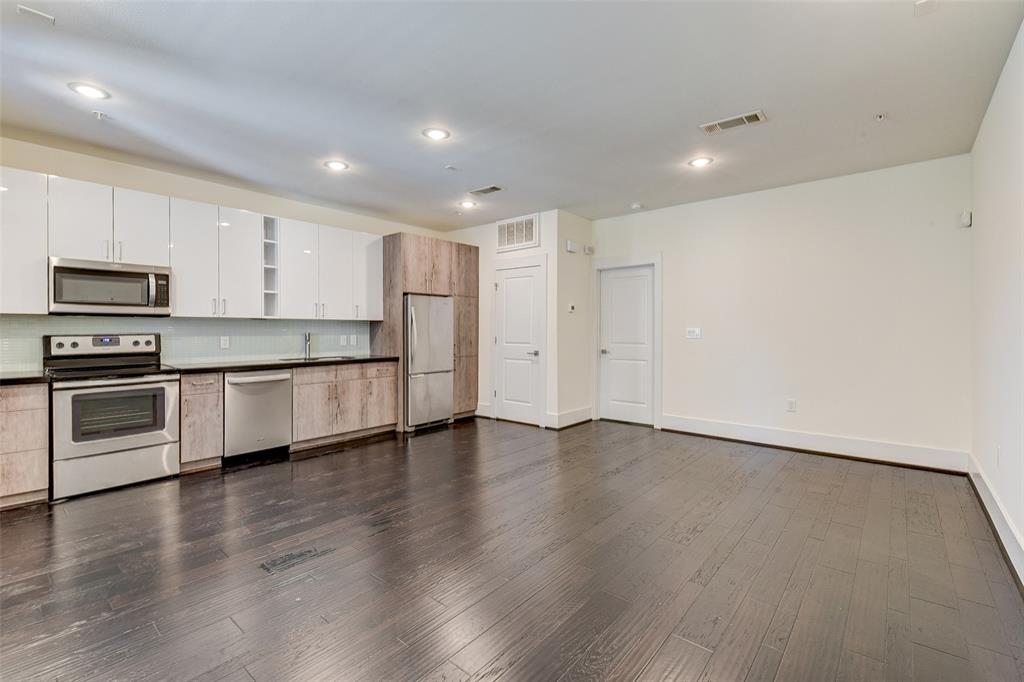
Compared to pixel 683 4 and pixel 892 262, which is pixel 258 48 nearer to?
pixel 683 4

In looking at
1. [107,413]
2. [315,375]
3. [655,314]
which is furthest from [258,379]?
[655,314]

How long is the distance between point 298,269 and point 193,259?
3.25 feet

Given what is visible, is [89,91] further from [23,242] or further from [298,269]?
[298,269]

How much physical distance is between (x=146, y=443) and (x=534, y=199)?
4.38 m

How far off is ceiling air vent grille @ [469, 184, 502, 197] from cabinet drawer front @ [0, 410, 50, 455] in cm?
403

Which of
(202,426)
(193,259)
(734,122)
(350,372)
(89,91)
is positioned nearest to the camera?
(89,91)

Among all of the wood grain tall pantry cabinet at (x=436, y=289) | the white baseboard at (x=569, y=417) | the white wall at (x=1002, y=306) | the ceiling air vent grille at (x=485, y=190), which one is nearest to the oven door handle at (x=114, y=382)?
the wood grain tall pantry cabinet at (x=436, y=289)

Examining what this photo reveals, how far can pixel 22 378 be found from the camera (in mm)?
3117

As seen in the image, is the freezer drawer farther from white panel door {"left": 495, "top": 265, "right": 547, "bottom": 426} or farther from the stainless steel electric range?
the stainless steel electric range

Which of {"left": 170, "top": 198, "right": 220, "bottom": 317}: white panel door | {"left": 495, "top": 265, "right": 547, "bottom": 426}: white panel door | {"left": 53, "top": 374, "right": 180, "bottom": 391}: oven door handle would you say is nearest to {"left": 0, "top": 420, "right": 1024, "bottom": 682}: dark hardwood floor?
{"left": 53, "top": 374, "right": 180, "bottom": 391}: oven door handle

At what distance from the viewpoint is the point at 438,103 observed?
3.03 m

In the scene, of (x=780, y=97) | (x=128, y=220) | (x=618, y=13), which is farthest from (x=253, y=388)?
(x=780, y=97)

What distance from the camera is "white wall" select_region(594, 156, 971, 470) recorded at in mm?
3973

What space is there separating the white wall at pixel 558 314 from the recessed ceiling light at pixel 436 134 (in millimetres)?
2419
